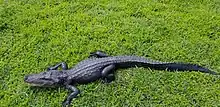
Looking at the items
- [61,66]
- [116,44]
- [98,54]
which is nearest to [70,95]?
[61,66]

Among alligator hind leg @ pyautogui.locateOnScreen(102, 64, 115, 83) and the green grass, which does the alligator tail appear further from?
alligator hind leg @ pyautogui.locateOnScreen(102, 64, 115, 83)

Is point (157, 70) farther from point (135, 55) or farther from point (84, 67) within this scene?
point (84, 67)

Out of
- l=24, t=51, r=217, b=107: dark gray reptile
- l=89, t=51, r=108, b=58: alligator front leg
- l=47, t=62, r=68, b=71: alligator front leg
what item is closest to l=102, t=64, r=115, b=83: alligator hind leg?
l=24, t=51, r=217, b=107: dark gray reptile

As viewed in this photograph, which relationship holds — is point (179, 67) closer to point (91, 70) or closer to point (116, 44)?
point (116, 44)

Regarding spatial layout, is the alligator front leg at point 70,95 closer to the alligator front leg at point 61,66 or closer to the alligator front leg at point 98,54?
the alligator front leg at point 61,66

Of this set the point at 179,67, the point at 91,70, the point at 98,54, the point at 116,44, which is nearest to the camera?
the point at 91,70

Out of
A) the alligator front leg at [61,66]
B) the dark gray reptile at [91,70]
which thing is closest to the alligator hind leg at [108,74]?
the dark gray reptile at [91,70]

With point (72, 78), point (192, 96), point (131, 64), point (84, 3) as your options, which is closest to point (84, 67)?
point (72, 78)
